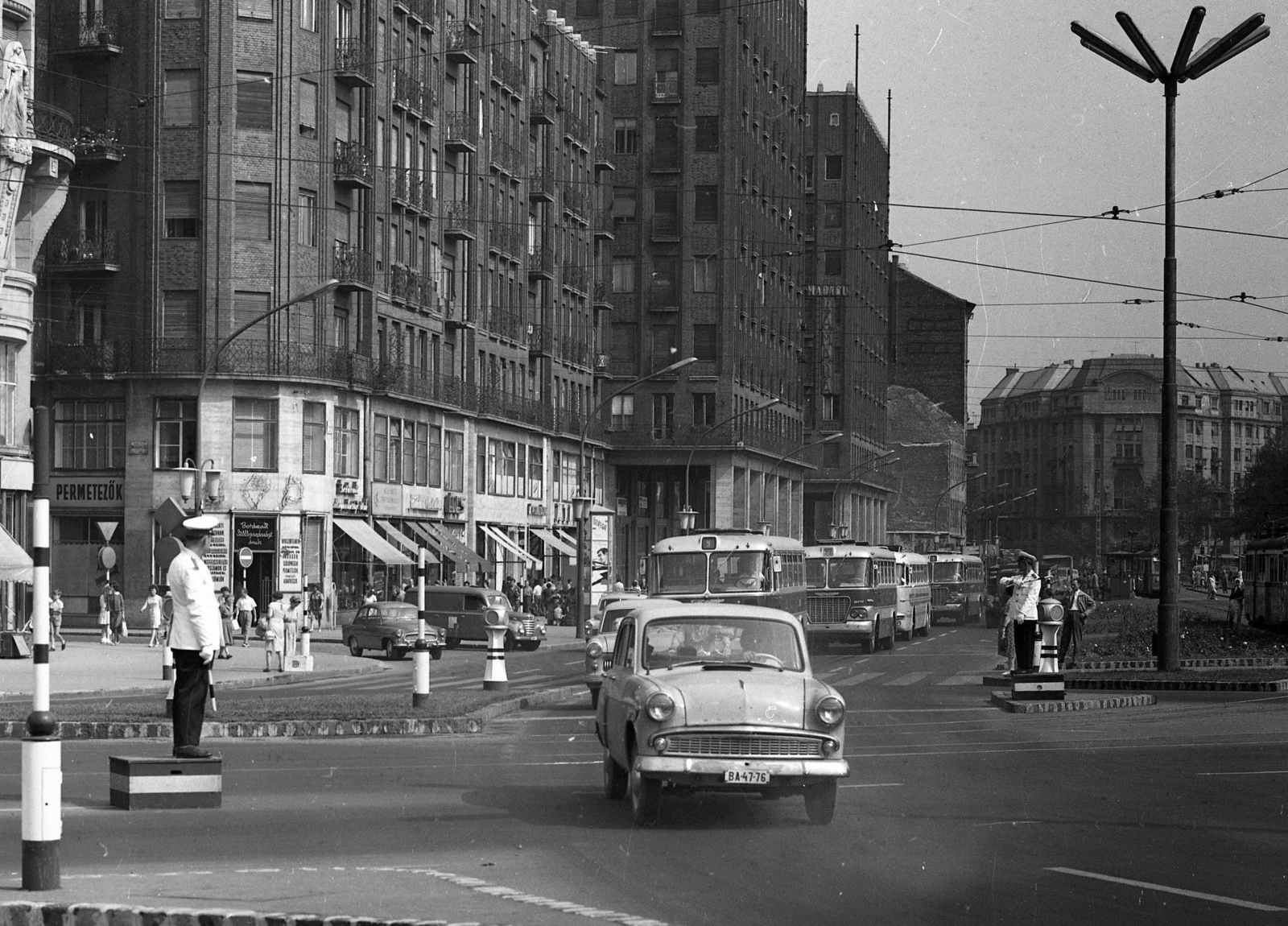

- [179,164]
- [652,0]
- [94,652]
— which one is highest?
[652,0]

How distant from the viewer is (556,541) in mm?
86375

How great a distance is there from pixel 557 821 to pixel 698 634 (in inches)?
77.2

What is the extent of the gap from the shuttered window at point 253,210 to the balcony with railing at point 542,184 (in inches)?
1001

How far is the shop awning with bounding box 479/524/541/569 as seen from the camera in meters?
78.7

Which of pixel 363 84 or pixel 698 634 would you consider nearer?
pixel 698 634

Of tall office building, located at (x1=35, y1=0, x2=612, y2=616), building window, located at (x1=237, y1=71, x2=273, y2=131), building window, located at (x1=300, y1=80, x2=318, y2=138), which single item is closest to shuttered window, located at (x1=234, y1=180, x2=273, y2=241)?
tall office building, located at (x1=35, y1=0, x2=612, y2=616)

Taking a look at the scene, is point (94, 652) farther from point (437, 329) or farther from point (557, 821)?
point (557, 821)

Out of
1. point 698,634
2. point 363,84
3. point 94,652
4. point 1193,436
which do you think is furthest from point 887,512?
point 698,634

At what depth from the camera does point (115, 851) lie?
1194cm

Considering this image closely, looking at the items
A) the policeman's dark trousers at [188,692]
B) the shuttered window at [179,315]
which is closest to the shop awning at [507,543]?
the shuttered window at [179,315]

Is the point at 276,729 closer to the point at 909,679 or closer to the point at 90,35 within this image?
the point at 909,679

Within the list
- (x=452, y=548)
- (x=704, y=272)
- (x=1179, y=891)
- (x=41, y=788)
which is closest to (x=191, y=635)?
(x=41, y=788)

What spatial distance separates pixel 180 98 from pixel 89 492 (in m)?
12.8

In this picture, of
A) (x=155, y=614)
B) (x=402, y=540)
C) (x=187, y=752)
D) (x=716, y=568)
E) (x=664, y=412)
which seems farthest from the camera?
(x=664, y=412)
